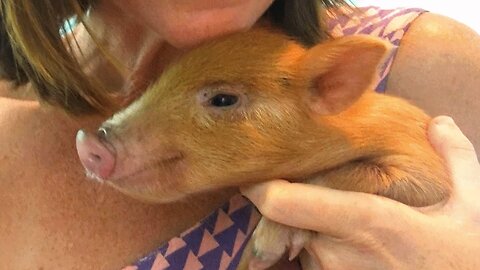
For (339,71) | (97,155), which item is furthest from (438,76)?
(97,155)

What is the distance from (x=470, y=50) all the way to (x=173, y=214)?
22.2 inches

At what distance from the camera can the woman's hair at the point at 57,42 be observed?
109 cm

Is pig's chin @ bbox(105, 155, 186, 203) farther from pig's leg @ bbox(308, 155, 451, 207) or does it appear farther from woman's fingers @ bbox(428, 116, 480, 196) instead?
woman's fingers @ bbox(428, 116, 480, 196)

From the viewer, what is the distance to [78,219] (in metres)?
1.15

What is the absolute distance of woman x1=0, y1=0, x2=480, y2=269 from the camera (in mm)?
1025

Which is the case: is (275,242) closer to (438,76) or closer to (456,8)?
(438,76)

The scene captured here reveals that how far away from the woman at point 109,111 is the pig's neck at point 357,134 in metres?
0.05

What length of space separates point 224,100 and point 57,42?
30 cm

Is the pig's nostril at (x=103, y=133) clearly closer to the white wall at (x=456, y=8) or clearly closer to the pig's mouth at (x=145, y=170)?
the pig's mouth at (x=145, y=170)

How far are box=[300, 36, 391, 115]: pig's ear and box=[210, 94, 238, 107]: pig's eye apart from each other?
3.4 inches

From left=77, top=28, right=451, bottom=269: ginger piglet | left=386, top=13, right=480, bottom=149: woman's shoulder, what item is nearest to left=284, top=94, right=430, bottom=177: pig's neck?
left=77, top=28, right=451, bottom=269: ginger piglet

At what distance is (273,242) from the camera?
0.98 m

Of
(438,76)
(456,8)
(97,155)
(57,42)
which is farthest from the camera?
(456,8)

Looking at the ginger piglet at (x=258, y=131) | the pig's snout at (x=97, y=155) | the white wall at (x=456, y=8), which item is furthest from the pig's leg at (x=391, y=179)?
the white wall at (x=456, y=8)
